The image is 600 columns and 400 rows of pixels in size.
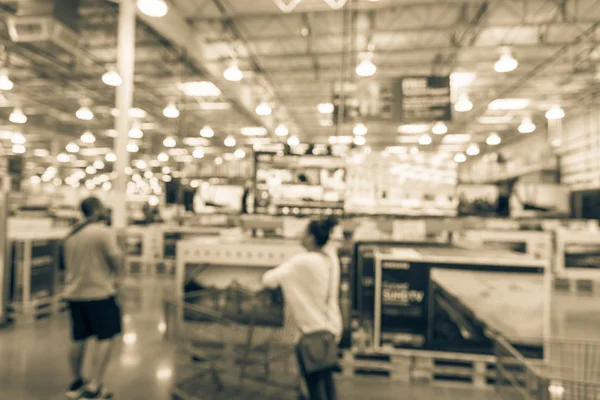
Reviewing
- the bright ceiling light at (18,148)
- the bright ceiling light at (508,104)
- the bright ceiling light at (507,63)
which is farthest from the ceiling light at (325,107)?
the bright ceiling light at (18,148)

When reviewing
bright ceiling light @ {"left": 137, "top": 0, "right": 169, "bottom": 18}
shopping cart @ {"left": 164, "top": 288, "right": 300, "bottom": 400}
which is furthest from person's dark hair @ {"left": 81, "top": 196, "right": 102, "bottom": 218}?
bright ceiling light @ {"left": 137, "top": 0, "right": 169, "bottom": 18}

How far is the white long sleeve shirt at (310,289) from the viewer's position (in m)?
3.03

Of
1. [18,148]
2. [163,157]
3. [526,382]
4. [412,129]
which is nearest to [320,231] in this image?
[526,382]

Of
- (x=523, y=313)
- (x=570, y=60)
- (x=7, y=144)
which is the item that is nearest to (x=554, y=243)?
(x=570, y=60)

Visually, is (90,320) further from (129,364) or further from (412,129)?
(412,129)

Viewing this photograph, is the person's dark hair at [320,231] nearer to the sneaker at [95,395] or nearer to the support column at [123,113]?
the sneaker at [95,395]

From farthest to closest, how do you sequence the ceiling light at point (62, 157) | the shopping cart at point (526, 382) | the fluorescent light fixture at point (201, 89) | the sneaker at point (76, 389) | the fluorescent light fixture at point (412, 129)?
the ceiling light at point (62, 157)
the fluorescent light fixture at point (412, 129)
the fluorescent light fixture at point (201, 89)
the sneaker at point (76, 389)
the shopping cart at point (526, 382)

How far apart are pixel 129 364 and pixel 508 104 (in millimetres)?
16952

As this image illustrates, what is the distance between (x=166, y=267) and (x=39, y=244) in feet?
15.9

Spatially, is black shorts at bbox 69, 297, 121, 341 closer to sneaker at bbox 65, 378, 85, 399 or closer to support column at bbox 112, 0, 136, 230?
sneaker at bbox 65, 378, 85, 399

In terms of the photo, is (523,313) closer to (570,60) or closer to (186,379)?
(186,379)

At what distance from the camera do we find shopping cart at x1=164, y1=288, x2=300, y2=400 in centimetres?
346

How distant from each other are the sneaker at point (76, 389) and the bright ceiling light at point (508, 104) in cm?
1671

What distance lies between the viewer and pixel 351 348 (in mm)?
4547
